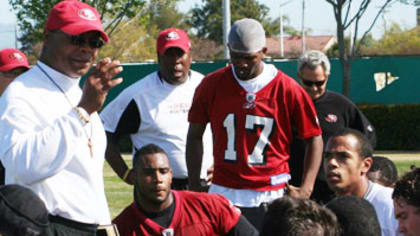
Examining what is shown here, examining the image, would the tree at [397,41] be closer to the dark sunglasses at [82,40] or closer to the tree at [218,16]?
the tree at [218,16]

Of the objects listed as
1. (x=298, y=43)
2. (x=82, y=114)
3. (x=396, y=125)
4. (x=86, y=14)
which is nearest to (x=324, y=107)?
(x=86, y=14)

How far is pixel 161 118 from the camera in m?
6.34

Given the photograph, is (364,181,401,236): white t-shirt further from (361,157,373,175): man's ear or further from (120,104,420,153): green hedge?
(120,104,420,153): green hedge

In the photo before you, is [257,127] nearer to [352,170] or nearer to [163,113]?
[352,170]

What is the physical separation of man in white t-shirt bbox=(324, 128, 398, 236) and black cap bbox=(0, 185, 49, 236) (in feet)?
8.70

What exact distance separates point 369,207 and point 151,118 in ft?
12.3

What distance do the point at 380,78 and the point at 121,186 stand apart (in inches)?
390

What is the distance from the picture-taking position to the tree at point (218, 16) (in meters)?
86.4

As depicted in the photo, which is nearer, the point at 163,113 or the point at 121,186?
the point at 163,113

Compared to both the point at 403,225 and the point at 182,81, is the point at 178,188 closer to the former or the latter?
the point at 182,81

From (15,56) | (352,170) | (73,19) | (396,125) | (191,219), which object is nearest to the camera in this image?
(73,19)

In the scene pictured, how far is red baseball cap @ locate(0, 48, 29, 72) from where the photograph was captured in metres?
6.87

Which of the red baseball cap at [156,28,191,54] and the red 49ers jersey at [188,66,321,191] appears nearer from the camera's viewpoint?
the red 49ers jersey at [188,66,321,191]

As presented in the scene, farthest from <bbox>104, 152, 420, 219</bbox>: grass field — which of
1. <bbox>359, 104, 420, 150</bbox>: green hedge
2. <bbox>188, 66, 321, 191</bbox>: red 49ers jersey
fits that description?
<bbox>188, 66, 321, 191</bbox>: red 49ers jersey
